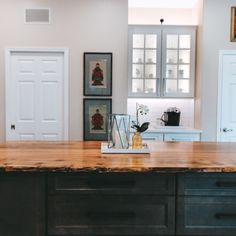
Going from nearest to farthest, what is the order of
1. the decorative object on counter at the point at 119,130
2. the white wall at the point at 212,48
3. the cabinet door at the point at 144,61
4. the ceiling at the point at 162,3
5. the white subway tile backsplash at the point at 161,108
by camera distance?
the decorative object on counter at the point at 119,130 → the white wall at the point at 212,48 → the cabinet door at the point at 144,61 → the ceiling at the point at 162,3 → the white subway tile backsplash at the point at 161,108

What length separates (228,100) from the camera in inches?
193

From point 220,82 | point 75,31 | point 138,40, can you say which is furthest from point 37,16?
point 220,82

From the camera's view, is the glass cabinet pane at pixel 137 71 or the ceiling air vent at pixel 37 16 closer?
the ceiling air vent at pixel 37 16

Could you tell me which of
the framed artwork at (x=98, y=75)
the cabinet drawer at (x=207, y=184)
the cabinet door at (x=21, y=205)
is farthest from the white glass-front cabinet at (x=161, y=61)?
the cabinet door at (x=21, y=205)

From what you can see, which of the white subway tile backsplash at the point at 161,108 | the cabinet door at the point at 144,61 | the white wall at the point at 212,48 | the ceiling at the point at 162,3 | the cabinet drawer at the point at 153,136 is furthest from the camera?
the white subway tile backsplash at the point at 161,108

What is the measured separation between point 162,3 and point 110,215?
14.7ft

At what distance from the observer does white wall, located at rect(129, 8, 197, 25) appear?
5.38m

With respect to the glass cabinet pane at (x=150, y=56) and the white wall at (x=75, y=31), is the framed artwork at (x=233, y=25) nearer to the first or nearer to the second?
the glass cabinet pane at (x=150, y=56)

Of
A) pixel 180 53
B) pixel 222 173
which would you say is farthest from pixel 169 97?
pixel 222 173

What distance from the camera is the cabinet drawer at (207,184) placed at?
1681mm

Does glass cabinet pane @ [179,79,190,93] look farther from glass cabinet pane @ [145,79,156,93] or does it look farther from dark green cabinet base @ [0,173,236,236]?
dark green cabinet base @ [0,173,236,236]

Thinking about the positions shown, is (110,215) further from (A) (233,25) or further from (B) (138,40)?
(A) (233,25)

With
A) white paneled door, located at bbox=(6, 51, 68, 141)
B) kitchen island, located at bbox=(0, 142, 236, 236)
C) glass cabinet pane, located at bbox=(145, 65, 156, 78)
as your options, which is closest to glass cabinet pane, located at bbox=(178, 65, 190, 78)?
glass cabinet pane, located at bbox=(145, 65, 156, 78)

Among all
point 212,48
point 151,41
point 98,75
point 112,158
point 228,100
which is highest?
point 151,41
